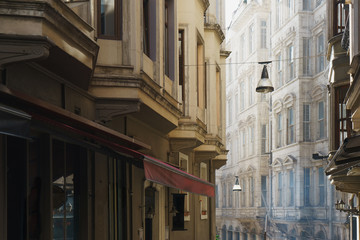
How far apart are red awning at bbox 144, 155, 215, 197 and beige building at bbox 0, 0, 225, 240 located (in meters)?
0.02

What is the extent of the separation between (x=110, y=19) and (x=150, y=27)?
2129 millimetres

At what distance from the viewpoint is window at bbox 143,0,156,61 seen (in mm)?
13680

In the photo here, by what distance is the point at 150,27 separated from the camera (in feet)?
45.3

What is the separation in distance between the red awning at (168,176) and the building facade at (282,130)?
18.6m

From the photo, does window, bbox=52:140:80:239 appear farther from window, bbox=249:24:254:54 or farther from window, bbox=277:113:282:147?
window, bbox=249:24:254:54

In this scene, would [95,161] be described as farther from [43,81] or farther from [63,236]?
[43,81]

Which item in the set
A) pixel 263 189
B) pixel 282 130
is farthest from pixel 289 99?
pixel 263 189

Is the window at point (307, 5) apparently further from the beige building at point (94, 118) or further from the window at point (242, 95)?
the beige building at point (94, 118)

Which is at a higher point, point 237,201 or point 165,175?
point 165,175

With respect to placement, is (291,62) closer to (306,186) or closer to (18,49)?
(306,186)

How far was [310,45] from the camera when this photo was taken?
41.8 m

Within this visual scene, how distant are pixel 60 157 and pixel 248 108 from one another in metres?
47.2

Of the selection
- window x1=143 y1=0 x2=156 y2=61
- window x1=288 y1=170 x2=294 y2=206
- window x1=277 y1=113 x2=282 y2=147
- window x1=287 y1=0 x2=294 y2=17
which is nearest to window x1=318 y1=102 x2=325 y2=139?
window x1=288 y1=170 x2=294 y2=206

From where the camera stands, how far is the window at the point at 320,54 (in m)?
40.0
